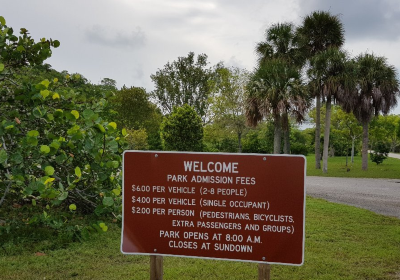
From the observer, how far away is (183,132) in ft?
109

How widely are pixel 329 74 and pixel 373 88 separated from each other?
3386mm

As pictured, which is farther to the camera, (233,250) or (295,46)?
(295,46)

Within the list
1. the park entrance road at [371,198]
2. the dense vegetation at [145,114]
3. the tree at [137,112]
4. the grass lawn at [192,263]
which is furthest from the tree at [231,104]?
the grass lawn at [192,263]

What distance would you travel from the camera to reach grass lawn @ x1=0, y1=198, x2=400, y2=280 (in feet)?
16.5

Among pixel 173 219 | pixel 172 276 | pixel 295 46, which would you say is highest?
pixel 295 46

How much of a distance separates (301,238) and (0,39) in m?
4.33

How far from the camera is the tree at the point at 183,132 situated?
33.1 metres

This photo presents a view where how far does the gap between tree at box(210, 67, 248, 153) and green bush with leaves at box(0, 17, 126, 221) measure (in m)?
30.9

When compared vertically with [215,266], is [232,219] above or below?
above

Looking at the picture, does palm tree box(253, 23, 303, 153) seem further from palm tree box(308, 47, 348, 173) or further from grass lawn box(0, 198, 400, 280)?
grass lawn box(0, 198, 400, 280)

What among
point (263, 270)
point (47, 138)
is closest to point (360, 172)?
point (47, 138)

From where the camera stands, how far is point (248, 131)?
37.8 meters

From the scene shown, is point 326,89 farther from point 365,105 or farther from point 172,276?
point 172,276

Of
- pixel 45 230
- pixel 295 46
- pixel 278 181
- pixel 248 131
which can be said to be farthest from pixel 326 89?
pixel 278 181
